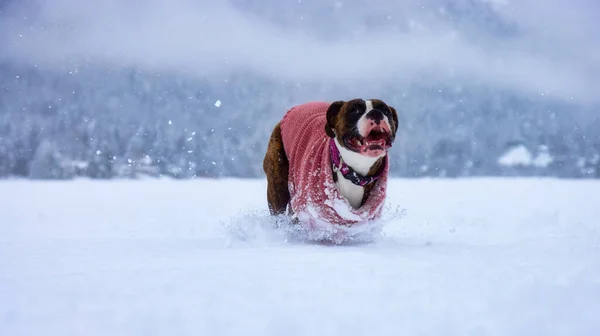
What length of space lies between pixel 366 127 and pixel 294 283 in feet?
4.69

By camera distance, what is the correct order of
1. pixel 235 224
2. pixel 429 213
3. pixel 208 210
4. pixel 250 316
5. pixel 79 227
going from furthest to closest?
pixel 208 210
pixel 429 213
pixel 79 227
pixel 235 224
pixel 250 316

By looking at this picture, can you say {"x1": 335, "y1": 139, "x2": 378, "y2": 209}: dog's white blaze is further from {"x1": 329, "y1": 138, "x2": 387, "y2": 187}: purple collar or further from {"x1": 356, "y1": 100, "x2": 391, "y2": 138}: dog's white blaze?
{"x1": 356, "y1": 100, "x2": 391, "y2": 138}: dog's white blaze

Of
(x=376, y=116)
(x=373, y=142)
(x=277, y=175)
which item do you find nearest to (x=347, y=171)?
(x=373, y=142)

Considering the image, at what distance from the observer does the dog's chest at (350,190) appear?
3.43 m

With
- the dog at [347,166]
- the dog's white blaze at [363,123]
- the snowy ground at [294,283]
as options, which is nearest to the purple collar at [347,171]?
the dog at [347,166]

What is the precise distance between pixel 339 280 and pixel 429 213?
364 cm

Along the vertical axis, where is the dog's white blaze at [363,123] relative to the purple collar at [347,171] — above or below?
above

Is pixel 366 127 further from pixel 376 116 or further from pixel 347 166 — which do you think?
pixel 347 166

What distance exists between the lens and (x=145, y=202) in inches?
281

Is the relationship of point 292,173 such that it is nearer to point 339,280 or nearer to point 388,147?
point 388,147

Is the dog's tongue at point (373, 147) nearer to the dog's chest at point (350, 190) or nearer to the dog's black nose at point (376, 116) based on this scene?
the dog's black nose at point (376, 116)

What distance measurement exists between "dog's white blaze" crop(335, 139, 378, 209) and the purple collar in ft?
0.09

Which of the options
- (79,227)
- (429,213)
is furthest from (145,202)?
(429,213)

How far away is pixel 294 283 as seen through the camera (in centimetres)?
193
